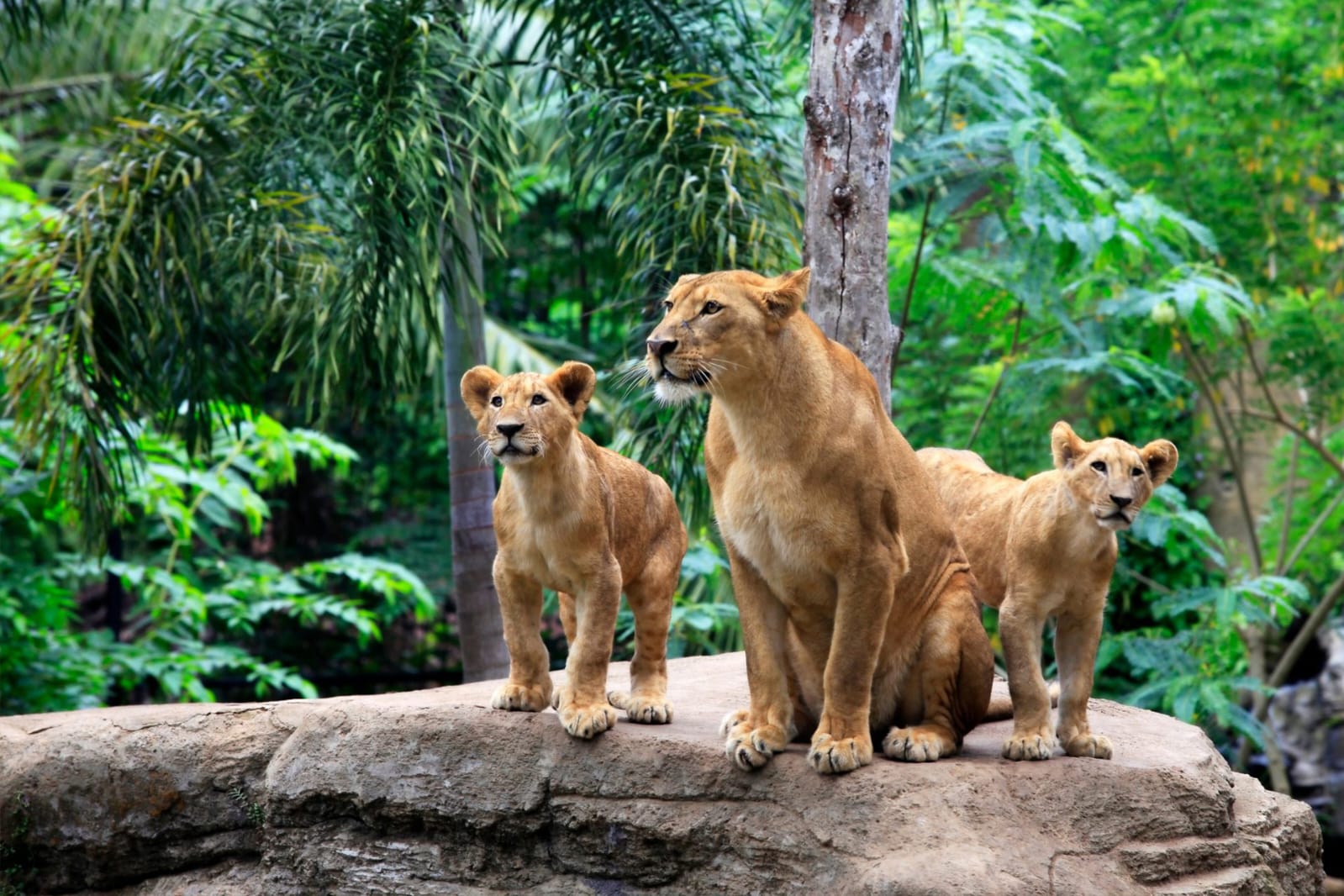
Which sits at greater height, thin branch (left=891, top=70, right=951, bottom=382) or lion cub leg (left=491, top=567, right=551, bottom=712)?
thin branch (left=891, top=70, right=951, bottom=382)

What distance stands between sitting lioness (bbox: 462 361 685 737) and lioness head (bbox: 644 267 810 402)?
1.77ft

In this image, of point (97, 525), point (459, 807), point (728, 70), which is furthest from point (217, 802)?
point (728, 70)

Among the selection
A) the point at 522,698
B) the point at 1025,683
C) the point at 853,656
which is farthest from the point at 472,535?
the point at 1025,683

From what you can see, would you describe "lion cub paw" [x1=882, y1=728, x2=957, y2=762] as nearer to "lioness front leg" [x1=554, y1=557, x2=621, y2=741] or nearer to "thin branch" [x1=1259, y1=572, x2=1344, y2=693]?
"lioness front leg" [x1=554, y1=557, x2=621, y2=741]

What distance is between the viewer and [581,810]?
4.74m

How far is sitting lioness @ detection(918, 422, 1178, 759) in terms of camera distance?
14.2ft

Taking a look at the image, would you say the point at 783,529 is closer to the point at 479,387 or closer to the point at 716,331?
the point at 716,331

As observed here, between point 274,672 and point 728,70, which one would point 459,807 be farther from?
point 274,672

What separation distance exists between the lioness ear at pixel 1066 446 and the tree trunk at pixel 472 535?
3953 millimetres

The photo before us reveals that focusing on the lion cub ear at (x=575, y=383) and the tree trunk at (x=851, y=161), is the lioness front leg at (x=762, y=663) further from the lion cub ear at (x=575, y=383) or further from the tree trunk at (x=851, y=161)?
the tree trunk at (x=851, y=161)

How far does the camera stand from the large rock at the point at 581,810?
4137mm

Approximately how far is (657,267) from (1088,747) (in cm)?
340

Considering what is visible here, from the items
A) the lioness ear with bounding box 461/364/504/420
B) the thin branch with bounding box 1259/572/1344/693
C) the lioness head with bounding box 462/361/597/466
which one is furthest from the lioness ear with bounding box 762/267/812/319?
the thin branch with bounding box 1259/572/1344/693

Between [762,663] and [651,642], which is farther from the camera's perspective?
[651,642]
